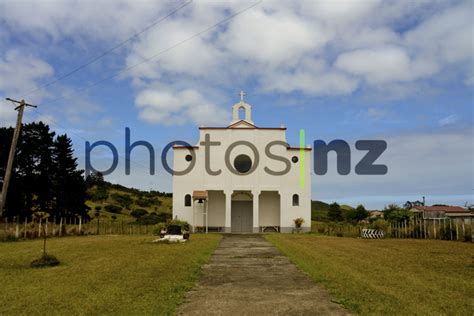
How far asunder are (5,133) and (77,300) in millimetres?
36424

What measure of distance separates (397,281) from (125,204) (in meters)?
58.2

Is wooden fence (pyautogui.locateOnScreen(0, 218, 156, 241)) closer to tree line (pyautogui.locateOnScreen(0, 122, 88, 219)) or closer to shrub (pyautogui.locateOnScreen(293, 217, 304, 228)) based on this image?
tree line (pyautogui.locateOnScreen(0, 122, 88, 219))

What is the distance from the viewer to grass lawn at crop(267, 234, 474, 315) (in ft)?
24.6

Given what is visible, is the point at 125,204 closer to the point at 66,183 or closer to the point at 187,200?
the point at 66,183

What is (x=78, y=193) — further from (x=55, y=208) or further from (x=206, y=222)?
(x=206, y=222)

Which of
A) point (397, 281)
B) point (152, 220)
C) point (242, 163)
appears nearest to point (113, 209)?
point (152, 220)

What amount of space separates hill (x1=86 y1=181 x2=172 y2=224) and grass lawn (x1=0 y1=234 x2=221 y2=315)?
124 feet

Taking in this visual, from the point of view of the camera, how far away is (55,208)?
4138 centimetres

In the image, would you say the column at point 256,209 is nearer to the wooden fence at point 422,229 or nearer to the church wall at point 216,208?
the church wall at point 216,208

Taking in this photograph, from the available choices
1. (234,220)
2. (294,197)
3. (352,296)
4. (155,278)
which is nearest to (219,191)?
(234,220)

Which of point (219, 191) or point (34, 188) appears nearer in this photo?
point (219, 191)

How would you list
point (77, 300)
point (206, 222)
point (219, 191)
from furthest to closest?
point (219, 191), point (206, 222), point (77, 300)

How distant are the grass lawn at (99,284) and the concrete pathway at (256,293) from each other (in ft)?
1.47

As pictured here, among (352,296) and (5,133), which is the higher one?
(5,133)
